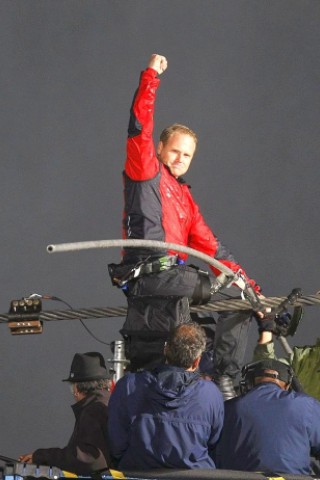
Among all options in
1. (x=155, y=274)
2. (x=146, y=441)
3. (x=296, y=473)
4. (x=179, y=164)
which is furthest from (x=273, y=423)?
(x=179, y=164)

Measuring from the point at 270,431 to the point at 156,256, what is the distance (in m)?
1.07

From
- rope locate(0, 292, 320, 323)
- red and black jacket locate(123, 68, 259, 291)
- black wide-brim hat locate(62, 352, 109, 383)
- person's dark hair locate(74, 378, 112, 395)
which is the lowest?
person's dark hair locate(74, 378, 112, 395)

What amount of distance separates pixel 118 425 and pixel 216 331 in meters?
1.22

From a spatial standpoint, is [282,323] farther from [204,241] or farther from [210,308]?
[204,241]

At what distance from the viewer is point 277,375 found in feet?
16.5

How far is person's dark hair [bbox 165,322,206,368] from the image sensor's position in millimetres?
4707

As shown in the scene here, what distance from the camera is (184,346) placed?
15.5ft

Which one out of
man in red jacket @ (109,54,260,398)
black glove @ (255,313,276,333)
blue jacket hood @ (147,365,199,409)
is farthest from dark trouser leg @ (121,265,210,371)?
blue jacket hood @ (147,365,199,409)

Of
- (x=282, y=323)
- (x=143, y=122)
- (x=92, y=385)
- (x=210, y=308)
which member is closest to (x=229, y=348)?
(x=210, y=308)

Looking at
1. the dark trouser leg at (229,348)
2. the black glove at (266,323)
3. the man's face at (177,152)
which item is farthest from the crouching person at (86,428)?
the man's face at (177,152)

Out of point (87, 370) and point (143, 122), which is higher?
point (143, 122)

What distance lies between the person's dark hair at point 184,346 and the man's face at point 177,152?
1.21 m

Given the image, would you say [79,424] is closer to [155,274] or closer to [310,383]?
[155,274]

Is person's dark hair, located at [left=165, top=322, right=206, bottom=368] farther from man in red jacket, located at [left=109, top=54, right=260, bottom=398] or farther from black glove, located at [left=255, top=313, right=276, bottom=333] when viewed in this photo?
black glove, located at [left=255, top=313, right=276, bottom=333]
